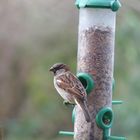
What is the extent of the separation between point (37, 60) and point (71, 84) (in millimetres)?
7837

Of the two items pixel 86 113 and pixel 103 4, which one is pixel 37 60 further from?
pixel 86 113

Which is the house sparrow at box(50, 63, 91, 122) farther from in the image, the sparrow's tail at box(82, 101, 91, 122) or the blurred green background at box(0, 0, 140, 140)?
the blurred green background at box(0, 0, 140, 140)

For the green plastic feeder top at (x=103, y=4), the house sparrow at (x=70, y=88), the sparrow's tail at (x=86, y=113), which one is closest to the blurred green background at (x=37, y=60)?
the house sparrow at (x=70, y=88)

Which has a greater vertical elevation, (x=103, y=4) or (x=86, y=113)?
(x=103, y=4)

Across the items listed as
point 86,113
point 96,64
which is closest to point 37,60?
point 96,64

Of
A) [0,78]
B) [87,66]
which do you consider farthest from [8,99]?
[87,66]

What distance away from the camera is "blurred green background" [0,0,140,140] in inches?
628

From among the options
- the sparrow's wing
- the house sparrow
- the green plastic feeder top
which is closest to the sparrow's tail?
the house sparrow

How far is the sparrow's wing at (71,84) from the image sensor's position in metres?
8.96

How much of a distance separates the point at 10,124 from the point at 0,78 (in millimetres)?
987

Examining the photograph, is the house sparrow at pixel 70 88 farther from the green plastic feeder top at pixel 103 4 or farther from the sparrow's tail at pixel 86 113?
the green plastic feeder top at pixel 103 4

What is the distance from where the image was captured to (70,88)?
9.11 meters

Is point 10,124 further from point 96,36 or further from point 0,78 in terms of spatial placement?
point 96,36

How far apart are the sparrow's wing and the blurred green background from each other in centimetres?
604
